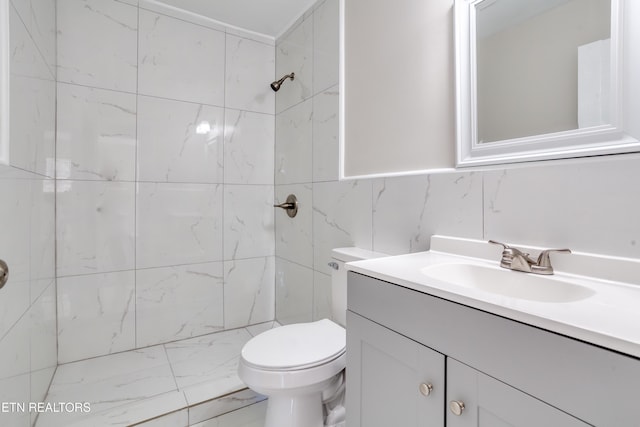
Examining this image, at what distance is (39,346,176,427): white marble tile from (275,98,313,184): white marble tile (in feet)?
4.57

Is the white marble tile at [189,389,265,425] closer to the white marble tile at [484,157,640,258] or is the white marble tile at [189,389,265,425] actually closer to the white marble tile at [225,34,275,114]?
the white marble tile at [484,157,640,258]

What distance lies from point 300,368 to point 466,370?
0.67 meters

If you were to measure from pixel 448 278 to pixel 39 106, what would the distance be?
182cm

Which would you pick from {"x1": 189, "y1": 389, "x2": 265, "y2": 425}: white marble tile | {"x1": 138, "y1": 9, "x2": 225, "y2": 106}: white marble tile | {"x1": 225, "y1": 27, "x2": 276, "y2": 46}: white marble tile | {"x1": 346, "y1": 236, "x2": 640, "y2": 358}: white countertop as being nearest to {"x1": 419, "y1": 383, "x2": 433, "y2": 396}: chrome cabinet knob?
{"x1": 346, "y1": 236, "x2": 640, "y2": 358}: white countertop

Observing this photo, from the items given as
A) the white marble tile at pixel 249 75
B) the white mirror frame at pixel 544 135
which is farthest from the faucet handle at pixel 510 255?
the white marble tile at pixel 249 75

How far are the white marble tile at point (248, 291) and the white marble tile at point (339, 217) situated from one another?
63cm

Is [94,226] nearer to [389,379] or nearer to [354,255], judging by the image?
[354,255]

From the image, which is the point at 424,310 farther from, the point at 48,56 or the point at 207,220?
the point at 48,56

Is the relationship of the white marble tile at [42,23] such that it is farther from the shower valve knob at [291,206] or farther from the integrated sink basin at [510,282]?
the integrated sink basin at [510,282]

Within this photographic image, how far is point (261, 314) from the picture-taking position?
7.74 feet

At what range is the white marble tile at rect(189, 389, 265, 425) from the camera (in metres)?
1.43

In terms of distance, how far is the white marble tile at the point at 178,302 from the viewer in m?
1.95

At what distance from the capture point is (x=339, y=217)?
1686 millimetres

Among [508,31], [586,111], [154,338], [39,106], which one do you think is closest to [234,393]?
[154,338]
